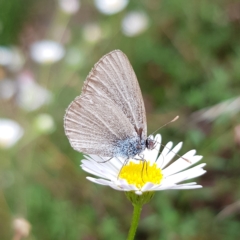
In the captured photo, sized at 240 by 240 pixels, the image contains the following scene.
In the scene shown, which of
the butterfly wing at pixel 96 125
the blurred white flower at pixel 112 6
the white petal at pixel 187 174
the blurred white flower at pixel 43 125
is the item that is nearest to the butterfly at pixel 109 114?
the butterfly wing at pixel 96 125

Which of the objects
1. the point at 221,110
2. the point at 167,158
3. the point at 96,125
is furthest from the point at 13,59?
the point at 167,158

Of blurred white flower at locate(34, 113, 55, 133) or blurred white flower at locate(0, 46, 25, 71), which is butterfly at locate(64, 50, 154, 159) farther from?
blurred white flower at locate(0, 46, 25, 71)

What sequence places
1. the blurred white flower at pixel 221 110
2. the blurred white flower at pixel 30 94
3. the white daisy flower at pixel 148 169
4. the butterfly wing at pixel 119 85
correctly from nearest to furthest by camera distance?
the white daisy flower at pixel 148 169
the butterfly wing at pixel 119 85
the blurred white flower at pixel 221 110
the blurred white flower at pixel 30 94

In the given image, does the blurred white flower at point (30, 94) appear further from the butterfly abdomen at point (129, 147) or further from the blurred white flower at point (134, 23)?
A: the butterfly abdomen at point (129, 147)

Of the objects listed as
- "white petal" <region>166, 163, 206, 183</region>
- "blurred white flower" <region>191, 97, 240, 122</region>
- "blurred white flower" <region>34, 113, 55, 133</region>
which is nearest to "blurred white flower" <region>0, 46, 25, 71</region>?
"blurred white flower" <region>34, 113, 55, 133</region>

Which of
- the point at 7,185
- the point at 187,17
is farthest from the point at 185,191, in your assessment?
the point at 187,17

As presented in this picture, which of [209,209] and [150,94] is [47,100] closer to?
[150,94]

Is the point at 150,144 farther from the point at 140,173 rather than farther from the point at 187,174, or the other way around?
the point at 187,174
